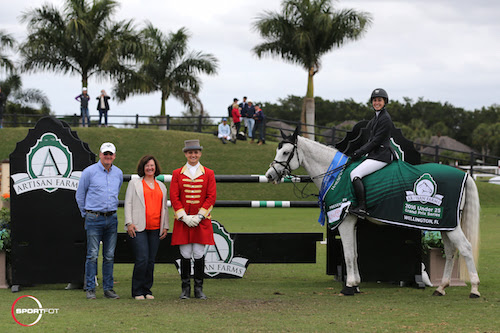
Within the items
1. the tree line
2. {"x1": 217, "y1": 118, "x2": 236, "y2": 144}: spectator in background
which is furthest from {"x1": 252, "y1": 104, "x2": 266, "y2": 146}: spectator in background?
the tree line

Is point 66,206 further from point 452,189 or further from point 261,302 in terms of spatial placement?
point 452,189

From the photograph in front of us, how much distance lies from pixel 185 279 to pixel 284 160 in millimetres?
2031

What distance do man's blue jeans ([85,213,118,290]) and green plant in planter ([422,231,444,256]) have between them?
4261mm

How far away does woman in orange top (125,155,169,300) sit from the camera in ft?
25.7

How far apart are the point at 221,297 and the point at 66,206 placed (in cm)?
232

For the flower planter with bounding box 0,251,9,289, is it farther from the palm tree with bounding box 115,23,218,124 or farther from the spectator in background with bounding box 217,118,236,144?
the palm tree with bounding box 115,23,218,124

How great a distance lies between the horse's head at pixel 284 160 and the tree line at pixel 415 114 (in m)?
78.4

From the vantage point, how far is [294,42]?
3672cm

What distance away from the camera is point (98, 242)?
793cm

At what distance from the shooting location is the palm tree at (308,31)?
3666cm

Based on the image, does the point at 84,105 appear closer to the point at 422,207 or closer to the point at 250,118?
the point at 250,118

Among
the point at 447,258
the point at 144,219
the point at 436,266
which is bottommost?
the point at 436,266

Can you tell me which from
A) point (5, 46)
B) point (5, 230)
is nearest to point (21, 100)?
point (5, 46)

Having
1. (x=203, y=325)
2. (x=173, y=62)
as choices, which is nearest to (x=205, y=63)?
(x=173, y=62)
